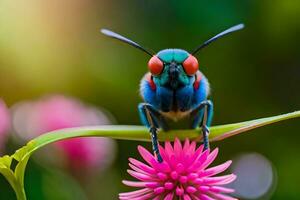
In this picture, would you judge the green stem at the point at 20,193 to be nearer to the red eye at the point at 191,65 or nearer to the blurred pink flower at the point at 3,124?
the red eye at the point at 191,65

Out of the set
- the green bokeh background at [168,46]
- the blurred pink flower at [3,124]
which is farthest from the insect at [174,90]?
the green bokeh background at [168,46]

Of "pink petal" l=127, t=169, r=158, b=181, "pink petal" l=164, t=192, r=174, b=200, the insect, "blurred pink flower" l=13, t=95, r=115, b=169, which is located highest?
the insect

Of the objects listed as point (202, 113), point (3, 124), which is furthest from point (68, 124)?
point (202, 113)

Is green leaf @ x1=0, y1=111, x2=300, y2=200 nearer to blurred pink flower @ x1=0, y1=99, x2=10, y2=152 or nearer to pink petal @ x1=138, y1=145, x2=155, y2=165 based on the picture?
pink petal @ x1=138, y1=145, x2=155, y2=165

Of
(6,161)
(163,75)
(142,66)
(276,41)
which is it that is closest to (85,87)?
(142,66)

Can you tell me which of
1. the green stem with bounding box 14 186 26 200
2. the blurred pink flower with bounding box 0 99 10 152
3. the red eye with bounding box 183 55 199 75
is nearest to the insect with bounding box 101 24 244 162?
the red eye with bounding box 183 55 199 75
